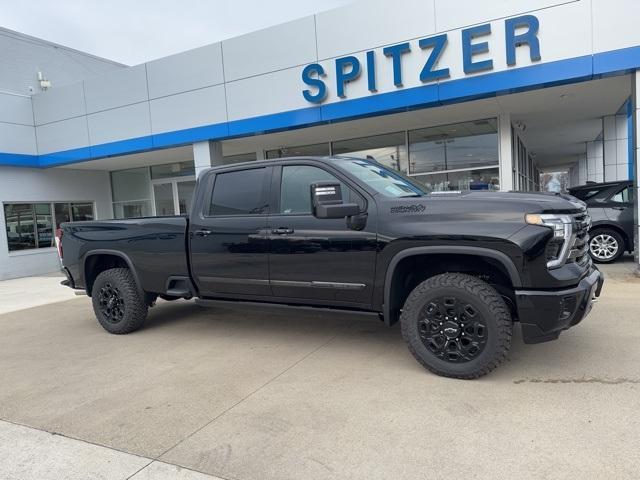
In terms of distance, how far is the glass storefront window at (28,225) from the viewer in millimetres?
14391

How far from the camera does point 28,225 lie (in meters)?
14.9

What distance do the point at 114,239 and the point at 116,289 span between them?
60 centimetres

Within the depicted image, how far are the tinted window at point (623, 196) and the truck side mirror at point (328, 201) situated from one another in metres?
7.52

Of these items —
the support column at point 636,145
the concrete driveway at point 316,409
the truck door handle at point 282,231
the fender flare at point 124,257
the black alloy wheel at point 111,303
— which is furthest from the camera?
the support column at point 636,145

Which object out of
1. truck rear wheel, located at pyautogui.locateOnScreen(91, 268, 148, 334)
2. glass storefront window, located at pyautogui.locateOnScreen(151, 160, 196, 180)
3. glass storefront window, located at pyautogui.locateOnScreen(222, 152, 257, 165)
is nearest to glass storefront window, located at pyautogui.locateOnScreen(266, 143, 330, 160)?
glass storefront window, located at pyautogui.locateOnScreen(222, 152, 257, 165)

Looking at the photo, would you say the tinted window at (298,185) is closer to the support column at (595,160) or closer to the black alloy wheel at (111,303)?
the black alloy wheel at (111,303)

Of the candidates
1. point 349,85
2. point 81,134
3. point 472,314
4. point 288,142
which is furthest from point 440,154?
point 81,134

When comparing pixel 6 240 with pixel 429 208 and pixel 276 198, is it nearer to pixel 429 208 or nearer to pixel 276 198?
pixel 276 198

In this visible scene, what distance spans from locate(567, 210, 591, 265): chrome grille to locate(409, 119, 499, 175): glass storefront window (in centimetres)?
767

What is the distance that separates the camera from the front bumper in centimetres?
351

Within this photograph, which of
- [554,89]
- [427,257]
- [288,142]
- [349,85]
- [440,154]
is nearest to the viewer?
[427,257]

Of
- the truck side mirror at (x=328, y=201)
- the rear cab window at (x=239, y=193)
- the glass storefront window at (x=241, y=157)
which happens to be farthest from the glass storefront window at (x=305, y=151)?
the truck side mirror at (x=328, y=201)

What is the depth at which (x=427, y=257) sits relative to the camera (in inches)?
159

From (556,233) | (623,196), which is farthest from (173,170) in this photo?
(556,233)
